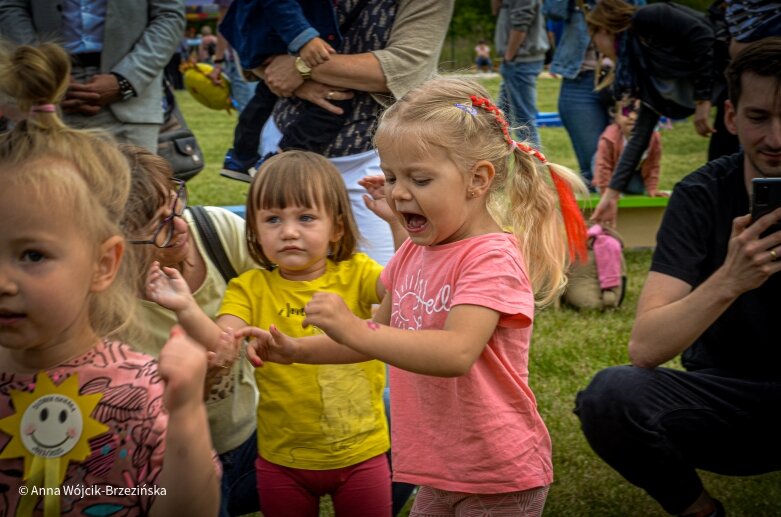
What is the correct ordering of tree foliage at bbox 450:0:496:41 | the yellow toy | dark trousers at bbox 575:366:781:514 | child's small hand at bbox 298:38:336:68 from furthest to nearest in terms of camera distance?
tree foliage at bbox 450:0:496:41, the yellow toy, child's small hand at bbox 298:38:336:68, dark trousers at bbox 575:366:781:514

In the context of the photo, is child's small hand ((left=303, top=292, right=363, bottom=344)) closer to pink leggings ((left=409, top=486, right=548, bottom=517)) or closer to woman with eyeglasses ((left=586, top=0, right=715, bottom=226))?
pink leggings ((left=409, top=486, right=548, bottom=517))

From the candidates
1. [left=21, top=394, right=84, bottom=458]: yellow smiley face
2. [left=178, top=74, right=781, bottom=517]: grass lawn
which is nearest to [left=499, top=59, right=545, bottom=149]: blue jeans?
[left=178, top=74, right=781, bottom=517]: grass lawn

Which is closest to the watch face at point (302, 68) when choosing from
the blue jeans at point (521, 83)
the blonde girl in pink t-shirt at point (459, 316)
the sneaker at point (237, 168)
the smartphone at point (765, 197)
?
the sneaker at point (237, 168)

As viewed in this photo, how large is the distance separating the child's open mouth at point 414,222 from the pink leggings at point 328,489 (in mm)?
780

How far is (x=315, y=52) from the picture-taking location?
3180 millimetres

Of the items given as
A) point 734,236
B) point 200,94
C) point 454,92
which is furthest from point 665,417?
point 200,94

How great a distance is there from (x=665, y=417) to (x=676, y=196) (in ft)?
2.24

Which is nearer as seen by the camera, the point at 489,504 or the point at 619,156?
the point at 489,504

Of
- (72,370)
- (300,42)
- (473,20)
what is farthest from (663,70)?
(473,20)

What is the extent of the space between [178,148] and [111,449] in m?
2.65

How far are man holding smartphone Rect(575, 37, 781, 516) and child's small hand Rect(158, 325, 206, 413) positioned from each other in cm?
160

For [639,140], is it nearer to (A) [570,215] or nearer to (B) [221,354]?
(A) [570,215]

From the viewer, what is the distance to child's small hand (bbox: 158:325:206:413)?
5.22 feet

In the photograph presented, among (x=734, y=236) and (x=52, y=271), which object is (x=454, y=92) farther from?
(x=52, y=271)
